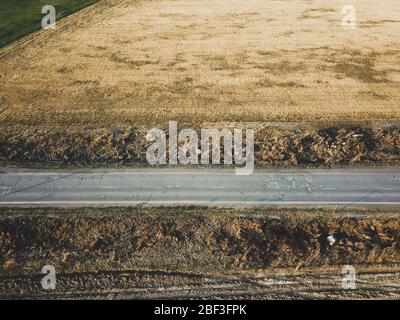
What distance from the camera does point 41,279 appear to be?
18891mm

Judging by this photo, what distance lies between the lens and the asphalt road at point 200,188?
2166 cm

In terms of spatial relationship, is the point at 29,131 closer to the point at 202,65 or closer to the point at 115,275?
the point at 115,275

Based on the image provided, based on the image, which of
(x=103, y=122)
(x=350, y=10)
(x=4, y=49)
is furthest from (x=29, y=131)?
(x=350, y=10)

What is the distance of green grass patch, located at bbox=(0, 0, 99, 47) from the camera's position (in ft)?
119

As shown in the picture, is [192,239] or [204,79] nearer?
[192,239]

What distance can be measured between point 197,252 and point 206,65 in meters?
17.0

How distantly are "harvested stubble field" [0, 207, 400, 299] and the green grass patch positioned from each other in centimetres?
2132

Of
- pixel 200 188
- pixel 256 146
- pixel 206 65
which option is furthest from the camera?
pixel 206 65

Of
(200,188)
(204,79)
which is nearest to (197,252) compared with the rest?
(200,188)

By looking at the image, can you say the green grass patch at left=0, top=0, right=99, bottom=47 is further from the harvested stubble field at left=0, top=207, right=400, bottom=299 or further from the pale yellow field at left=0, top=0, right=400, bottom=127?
the harvested stubble field at left=0, top=207, right=400, bottom=299

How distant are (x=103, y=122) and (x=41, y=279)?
35.5 ft

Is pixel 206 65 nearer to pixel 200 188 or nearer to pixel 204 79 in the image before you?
pixel 204 79

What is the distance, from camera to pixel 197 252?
19.8m

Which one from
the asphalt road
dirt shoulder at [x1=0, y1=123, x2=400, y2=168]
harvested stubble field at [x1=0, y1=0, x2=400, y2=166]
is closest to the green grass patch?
harvested stubble field at [x1=0, y1=0, x2=400, y2=166]
